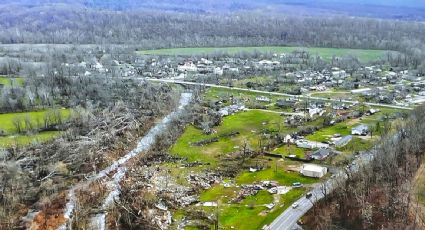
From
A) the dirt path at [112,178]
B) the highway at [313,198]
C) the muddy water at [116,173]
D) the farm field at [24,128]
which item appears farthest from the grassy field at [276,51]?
the highway at [313,198]

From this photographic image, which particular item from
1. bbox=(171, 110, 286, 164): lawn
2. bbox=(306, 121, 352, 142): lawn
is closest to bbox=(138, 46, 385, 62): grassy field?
bbox=(171, 110, 286, 164): lawn

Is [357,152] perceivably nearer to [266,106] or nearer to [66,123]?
[266,106]

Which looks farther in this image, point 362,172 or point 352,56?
point 352,56

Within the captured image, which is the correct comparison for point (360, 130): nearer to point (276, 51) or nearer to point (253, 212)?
point (253, 212)

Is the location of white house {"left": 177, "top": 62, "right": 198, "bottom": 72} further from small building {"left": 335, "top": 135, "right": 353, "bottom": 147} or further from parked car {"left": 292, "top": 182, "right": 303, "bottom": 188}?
parked car {"left": 292, "top": 182, "right": 303, "bottom": 188}

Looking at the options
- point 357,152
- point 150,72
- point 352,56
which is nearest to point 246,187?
point 357,152

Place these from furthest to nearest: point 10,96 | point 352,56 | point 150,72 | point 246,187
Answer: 1. point 352,56
2. point 150,72
3. point 10,96
4. point 246,187
